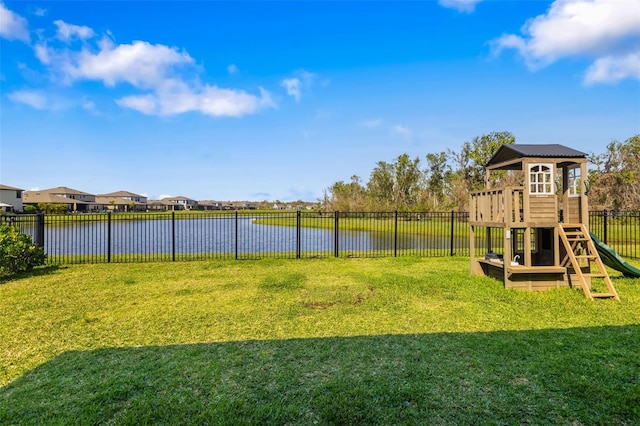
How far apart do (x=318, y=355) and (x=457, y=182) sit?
32.2 m

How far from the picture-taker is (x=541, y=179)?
20.8 ft

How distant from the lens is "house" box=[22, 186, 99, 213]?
62672 millimetres

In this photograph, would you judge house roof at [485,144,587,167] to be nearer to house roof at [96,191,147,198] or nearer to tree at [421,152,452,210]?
tree at [421,152,452,210]

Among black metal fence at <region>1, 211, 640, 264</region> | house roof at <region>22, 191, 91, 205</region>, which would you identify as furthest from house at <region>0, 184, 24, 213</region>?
black metal fence at <region>1, 211, 640, 264</region>

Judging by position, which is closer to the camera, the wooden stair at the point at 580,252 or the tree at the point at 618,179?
the wooden stair at the point at 580,252

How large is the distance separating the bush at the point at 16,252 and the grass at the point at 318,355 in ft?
4.29

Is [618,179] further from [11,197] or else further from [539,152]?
[11,197]

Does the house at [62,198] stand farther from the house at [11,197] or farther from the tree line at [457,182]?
the tree line at [457,182]

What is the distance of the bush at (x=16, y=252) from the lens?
23.7 feet

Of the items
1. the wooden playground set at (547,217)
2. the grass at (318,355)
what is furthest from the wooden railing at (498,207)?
the grass at (318,355)

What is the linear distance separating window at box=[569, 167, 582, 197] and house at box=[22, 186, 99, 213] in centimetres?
7079

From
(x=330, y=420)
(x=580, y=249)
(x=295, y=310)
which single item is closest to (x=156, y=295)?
(x=295, y=310)

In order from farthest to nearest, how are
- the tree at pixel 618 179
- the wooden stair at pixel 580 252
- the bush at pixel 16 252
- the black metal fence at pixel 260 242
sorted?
the tree at pixel 618 179
the black metal fence at pixel 260 242
the bush at pixel 16 252
the wooden stair at pixel 580 252

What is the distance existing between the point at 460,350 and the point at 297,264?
20.2ft
